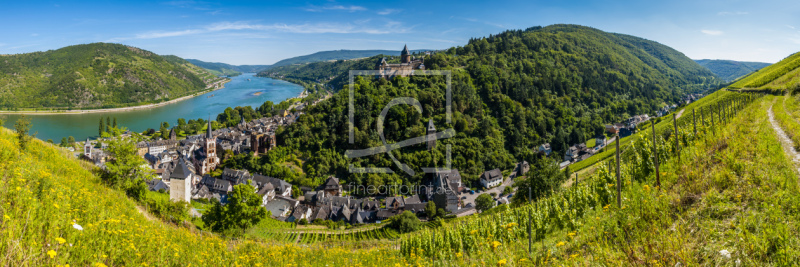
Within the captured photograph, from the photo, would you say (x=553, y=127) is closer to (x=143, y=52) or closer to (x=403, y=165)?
(x=403, y=165)

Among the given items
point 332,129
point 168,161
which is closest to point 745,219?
point 332,129

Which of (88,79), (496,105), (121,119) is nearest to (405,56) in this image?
(496,105)

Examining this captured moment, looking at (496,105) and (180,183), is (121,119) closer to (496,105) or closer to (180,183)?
(180,183)

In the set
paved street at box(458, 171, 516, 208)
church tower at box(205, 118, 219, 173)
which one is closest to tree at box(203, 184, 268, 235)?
paved street at box(458, 171, 516, 208)

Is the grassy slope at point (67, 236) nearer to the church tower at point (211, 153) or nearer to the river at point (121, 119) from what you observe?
the church tower at point (211, 153)

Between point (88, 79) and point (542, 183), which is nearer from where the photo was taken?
point (542, 183)

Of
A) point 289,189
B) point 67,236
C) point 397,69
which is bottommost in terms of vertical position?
point 289,189

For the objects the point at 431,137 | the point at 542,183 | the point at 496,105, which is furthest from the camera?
the point at 496,105
